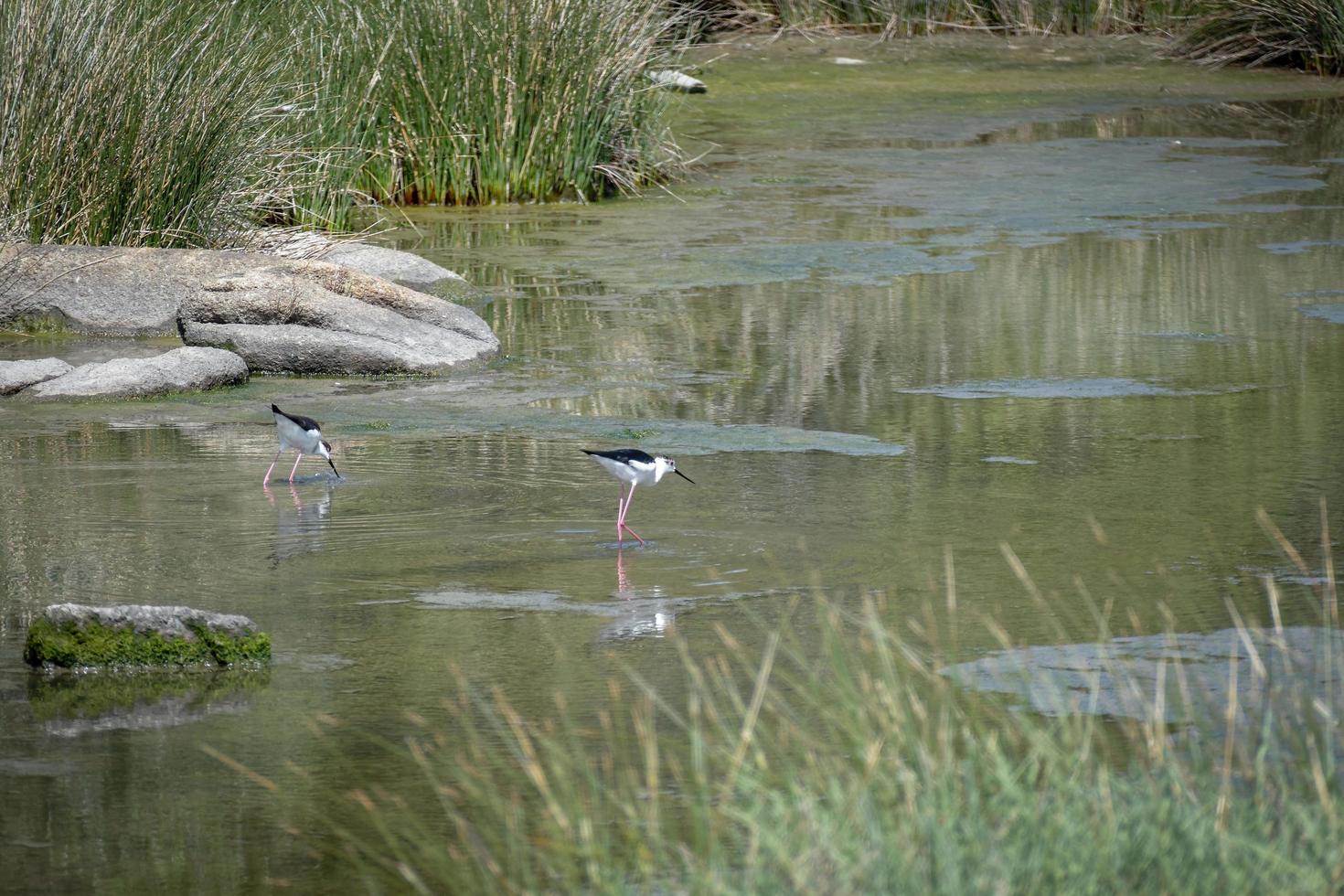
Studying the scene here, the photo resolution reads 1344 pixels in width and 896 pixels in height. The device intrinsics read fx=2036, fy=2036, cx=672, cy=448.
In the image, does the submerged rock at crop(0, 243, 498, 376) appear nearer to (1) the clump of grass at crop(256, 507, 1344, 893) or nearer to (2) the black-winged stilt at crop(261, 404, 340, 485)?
(2) the black-winged stilt at crop(261, 404, 340, 485)

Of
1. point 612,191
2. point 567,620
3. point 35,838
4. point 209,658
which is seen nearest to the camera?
point 35,838

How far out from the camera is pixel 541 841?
3.69m

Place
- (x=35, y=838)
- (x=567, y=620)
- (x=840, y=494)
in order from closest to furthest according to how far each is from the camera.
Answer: (x=35, y=838), (x=567, y=620), (x=840, y=494)

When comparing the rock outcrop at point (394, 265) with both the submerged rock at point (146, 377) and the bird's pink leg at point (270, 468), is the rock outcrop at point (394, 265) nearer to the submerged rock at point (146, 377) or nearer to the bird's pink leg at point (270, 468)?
the submerged rock at point (146, 377)

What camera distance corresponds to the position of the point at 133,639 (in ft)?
16.7

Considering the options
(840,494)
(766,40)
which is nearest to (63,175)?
(840,494)

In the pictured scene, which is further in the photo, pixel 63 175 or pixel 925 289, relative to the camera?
pixel 925 289

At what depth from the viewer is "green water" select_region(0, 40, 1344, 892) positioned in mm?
4680

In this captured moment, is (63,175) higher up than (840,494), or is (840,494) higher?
(63,175)

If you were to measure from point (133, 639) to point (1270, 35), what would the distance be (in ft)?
63.5

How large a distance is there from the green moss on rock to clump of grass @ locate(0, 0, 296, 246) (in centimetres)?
569

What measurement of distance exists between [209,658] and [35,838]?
3.61ft

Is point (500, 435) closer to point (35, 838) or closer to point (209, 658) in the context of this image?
point (209, 658)

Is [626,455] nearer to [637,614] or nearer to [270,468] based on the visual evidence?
[637,614]
